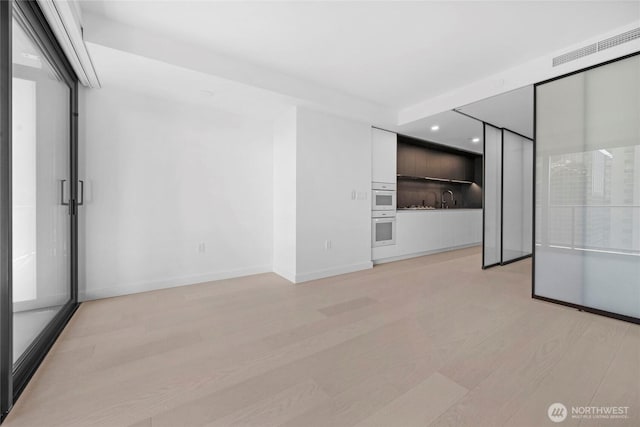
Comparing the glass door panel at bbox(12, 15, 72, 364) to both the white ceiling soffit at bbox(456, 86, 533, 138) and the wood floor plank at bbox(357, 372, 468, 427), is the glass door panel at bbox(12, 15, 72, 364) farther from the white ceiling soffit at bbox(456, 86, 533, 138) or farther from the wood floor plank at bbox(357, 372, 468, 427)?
the white ceiling soffit at bbox(456, 86, 533, 138)

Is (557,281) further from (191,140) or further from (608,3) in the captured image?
(191,140)

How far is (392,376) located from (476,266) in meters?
3.42

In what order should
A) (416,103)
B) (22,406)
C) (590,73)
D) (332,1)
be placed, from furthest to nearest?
(416,103)
(590,73)
(332,1)
(22,406)

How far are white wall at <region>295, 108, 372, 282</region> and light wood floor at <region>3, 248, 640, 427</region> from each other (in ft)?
3.16

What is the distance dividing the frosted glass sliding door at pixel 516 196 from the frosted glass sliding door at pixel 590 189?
166 cm

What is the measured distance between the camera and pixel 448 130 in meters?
4.66

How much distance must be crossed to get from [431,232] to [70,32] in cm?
554

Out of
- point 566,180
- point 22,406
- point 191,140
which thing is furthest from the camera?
point 191,140

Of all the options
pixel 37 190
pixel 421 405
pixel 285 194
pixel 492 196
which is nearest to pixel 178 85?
pixel 37 190

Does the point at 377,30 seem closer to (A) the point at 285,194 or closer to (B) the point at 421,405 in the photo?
(A) the point at 285,194

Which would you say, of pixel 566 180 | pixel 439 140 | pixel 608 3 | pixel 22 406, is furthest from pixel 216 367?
pixel 439 140

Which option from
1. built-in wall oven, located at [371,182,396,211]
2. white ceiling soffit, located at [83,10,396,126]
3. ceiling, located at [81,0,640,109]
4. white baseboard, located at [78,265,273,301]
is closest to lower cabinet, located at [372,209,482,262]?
built-in wall oven, located at [371,182,396,211]

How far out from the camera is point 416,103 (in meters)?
4.00

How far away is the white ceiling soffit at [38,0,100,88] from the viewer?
1.71m
